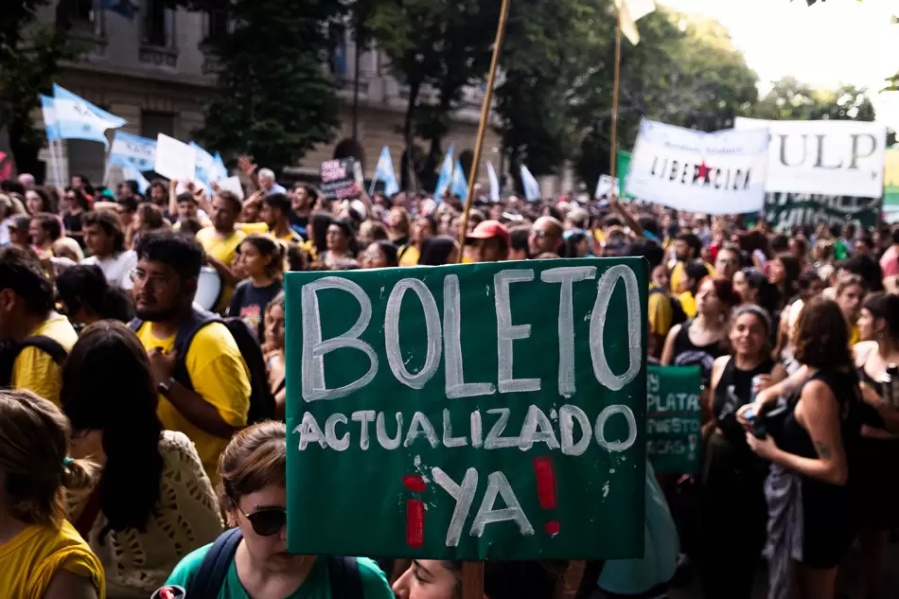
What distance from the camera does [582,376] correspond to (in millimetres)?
→ 2475

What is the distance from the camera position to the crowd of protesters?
102 inches

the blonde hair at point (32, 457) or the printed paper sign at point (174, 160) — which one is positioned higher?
the printed paper sign at point (174, 160)

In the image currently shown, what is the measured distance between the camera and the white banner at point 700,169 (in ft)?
41.2

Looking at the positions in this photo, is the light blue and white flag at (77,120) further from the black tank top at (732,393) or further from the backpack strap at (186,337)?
the backpack strap at (186,337)

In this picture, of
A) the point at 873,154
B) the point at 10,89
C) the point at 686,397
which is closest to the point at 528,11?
the point at 10,89

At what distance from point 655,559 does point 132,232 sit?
6666mm

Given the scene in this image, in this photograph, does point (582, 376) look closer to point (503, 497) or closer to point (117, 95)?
point (503, 497)

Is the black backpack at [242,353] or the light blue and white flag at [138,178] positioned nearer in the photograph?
the black backpack at [242,353]

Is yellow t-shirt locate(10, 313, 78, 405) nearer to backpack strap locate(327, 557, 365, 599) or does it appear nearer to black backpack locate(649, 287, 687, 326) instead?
backpack strap locate(327, 557, 365, 599)

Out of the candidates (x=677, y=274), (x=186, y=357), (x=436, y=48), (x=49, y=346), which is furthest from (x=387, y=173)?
(x=49, y=346)

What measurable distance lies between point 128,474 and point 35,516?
612 mm

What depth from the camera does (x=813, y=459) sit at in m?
4.71

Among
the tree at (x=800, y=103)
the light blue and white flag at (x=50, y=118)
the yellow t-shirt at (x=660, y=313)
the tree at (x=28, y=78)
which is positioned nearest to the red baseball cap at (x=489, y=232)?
the yellow t-shirt at (x=660, y=313)

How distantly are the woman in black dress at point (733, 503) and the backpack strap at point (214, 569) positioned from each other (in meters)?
3.17
